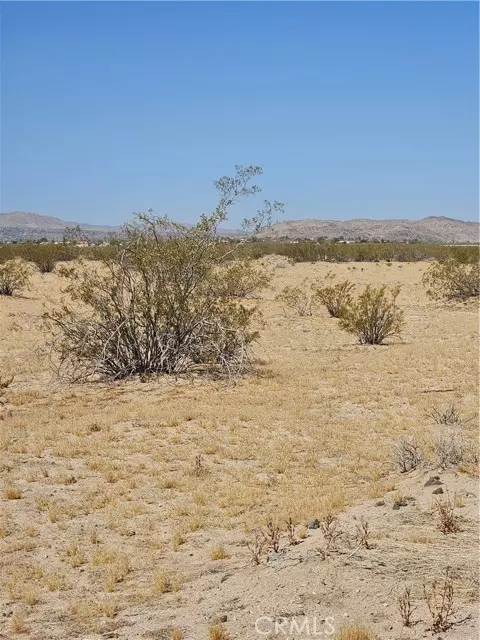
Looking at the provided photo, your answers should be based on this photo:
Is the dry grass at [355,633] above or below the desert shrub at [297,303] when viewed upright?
below

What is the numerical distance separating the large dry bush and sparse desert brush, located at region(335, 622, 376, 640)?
29.5 ft

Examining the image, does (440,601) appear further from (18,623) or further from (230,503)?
(230,503)

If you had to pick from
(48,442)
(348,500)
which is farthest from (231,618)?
(48,442)

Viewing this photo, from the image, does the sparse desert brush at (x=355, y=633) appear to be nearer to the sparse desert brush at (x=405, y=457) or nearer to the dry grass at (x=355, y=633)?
the dry grass at (x=355, y=633)

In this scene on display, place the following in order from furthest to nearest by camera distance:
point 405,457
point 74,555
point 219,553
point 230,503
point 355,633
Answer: point 405,457, point 230,503, point 74,555, point 219,553, point 355,633

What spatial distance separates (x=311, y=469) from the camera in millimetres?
7836

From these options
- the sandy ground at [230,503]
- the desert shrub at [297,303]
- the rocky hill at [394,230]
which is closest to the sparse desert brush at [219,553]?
the sandy ground at [230,503]

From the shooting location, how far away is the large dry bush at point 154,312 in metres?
13.1

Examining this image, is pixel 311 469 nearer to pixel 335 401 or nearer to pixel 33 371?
pixel 335 401

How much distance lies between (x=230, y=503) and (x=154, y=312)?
6.95m

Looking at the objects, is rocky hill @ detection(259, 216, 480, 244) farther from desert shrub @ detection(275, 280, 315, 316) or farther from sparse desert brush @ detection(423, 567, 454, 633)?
sparse desert brush @ detection(423, 567, 454, 633)

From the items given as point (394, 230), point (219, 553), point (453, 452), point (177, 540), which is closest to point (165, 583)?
point (219, 553)

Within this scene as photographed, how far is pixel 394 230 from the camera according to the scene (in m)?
156

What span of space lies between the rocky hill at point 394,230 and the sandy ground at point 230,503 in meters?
131
